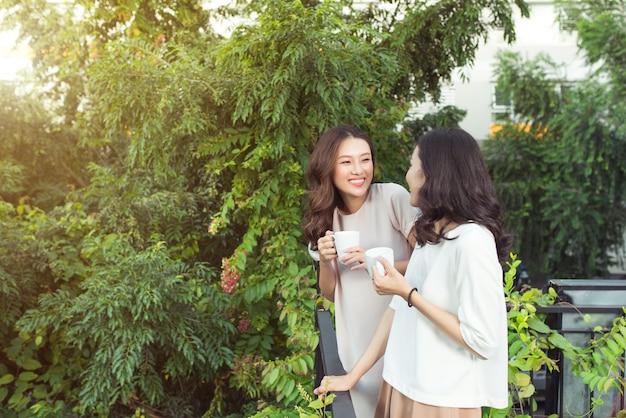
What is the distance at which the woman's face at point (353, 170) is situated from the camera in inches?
90.9

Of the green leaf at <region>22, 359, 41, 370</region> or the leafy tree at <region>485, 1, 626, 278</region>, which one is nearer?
the green leaf at <region>22, 359, 41, 370</region>

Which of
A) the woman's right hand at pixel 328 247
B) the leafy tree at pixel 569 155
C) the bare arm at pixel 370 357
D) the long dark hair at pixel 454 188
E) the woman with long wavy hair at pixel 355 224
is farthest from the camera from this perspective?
the leafy tree at pixel 569 155

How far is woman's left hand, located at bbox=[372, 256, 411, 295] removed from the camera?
1.75 metres

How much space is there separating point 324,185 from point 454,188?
0.68 meters

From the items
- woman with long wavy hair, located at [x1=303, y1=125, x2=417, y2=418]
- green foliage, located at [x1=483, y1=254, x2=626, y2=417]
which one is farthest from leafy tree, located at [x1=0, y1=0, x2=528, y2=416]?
woman with long wavy hair, located at [x1=303, y1=125, x2=417, y2=418]

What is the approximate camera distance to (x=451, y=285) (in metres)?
1.74

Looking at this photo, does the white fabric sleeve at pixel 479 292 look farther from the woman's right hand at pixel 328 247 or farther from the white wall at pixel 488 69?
the white wall at pixel 488 69

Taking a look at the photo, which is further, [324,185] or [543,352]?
[543,352]

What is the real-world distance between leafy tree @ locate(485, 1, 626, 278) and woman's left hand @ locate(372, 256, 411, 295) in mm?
12427

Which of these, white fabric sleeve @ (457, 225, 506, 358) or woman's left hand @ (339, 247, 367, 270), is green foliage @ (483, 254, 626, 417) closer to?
woman's left hand @ (339, 247, 367, 270)

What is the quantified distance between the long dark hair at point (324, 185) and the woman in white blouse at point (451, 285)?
530 millimetres

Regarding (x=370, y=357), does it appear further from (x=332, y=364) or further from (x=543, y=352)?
(x=543, y=352)

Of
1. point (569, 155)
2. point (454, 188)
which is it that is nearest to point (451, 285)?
point (454, 188)

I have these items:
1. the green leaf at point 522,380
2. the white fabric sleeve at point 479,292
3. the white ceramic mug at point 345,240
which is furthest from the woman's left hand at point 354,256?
the green leaf at point 522,380
